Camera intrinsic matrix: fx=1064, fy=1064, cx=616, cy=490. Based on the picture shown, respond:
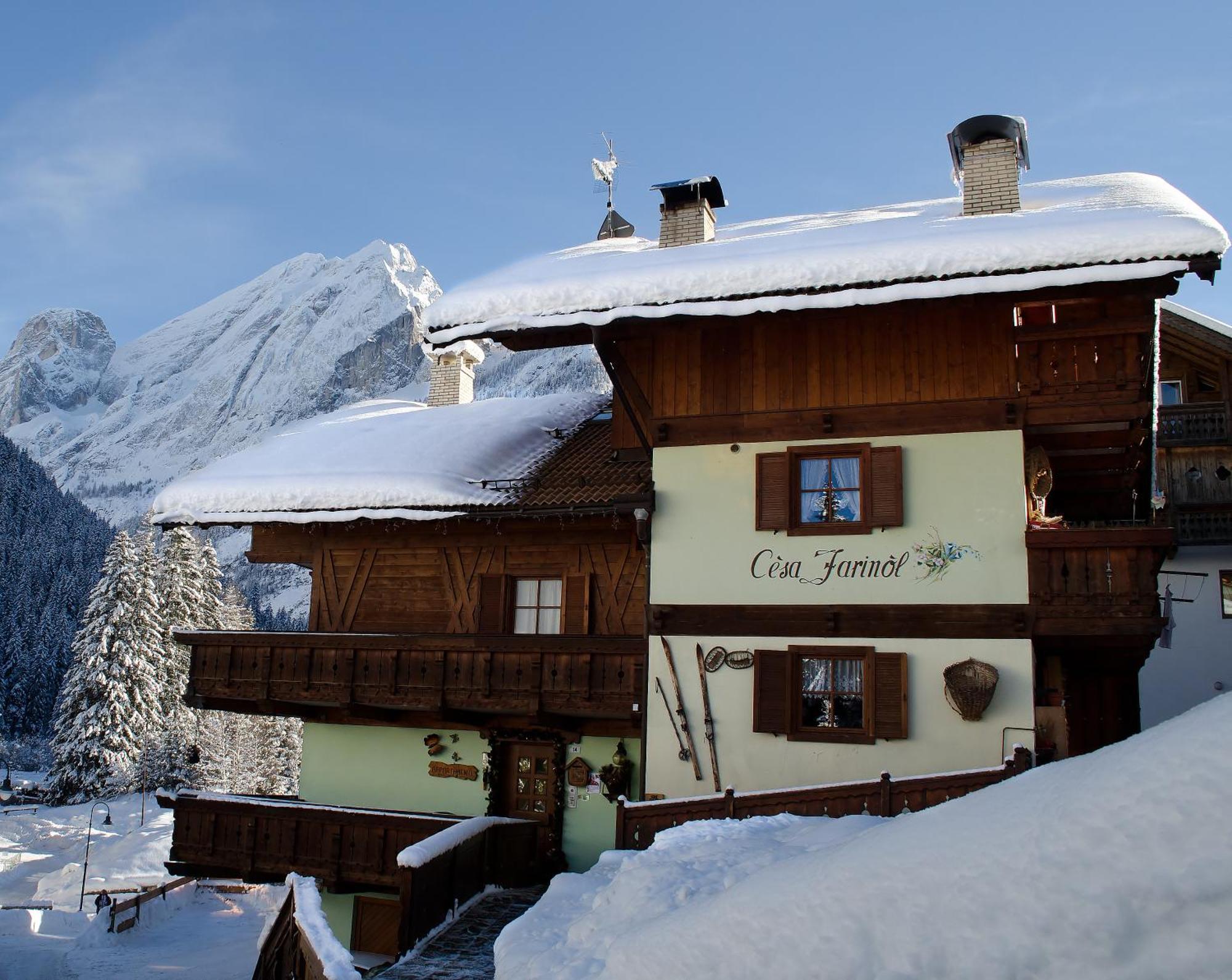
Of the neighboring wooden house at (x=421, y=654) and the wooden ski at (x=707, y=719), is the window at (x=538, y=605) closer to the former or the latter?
the neighboring wooden house at (x=421, y=654)

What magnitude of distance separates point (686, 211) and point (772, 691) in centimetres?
839

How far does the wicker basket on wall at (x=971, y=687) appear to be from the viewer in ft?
41.7

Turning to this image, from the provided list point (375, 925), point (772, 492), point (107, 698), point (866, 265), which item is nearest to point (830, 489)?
point (772, 492)

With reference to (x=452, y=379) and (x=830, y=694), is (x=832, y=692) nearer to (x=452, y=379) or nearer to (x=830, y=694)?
(x=830, y=694)

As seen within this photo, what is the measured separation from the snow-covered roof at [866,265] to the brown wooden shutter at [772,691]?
4451 mm

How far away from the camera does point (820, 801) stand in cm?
1159

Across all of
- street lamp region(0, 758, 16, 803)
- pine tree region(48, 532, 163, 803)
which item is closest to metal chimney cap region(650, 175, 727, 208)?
pine tree region(48, 532, 163, 803)

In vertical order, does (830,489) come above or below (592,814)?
above

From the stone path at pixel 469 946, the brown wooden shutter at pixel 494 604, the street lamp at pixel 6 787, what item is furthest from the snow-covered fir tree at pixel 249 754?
the stone path at pixel 469 946

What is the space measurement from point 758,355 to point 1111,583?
527cm

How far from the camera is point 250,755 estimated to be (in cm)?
5650

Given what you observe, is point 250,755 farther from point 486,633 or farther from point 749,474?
point 749,474

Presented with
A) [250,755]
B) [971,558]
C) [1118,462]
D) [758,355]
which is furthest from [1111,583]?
[250,755]

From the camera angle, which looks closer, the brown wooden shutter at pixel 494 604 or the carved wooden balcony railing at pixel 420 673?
the carved wooden balcony railing at pixel 420 673
